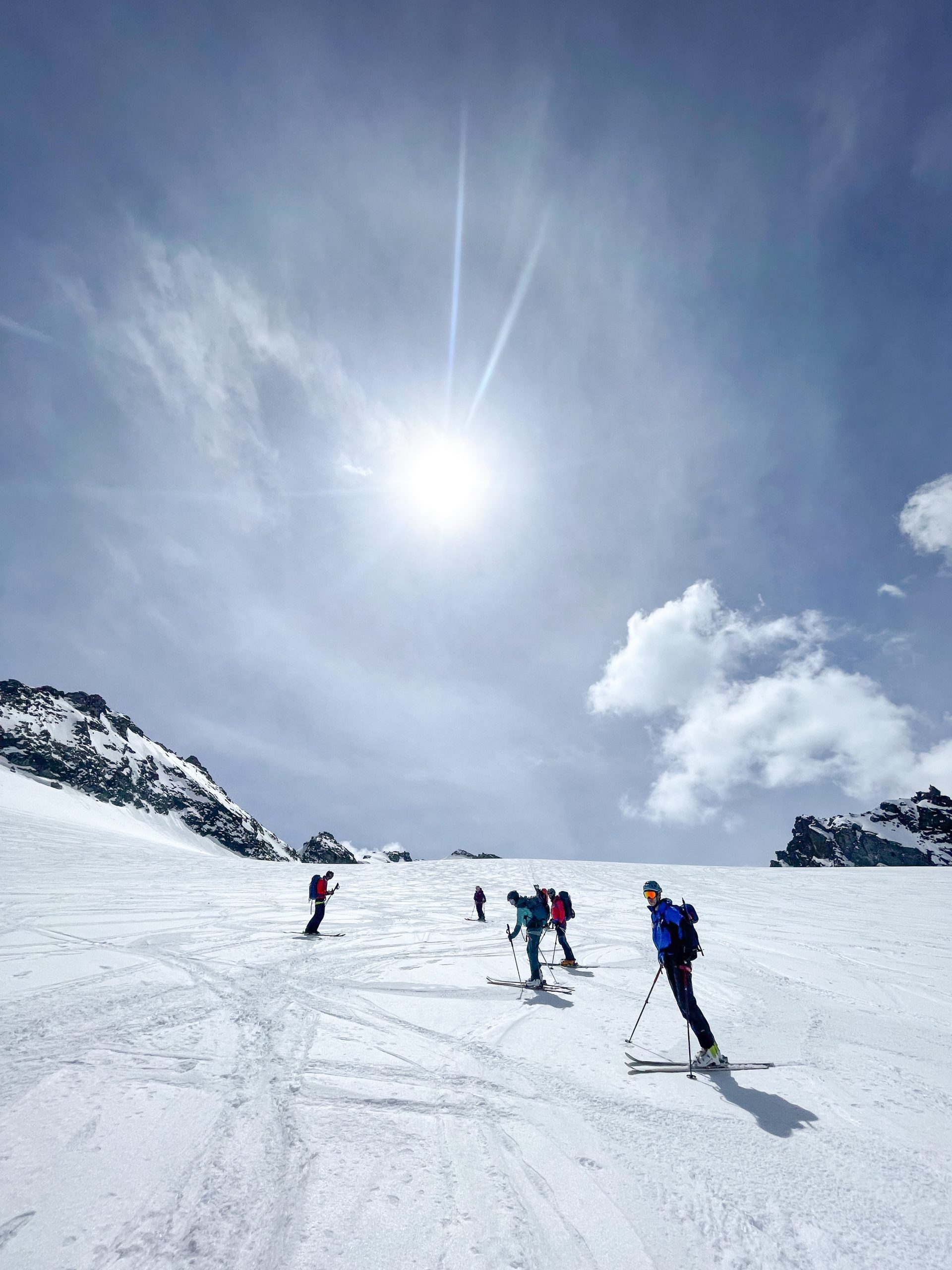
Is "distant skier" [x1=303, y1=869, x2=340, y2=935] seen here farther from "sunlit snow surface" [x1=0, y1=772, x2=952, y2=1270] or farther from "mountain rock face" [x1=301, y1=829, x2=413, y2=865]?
"mountain rock face" [x1=301, y1=829, x2=413, y2=865]

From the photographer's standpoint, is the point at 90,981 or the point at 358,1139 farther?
the point at 90,981

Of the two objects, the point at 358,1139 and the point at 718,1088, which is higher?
the point at 718,1088

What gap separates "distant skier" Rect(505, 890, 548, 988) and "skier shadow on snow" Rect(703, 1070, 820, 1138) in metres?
4.29

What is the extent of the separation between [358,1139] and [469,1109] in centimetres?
112

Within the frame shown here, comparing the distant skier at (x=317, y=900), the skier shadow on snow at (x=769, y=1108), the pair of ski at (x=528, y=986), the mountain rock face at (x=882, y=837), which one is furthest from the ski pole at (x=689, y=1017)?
the mountain rock face at (x=882, y=837)

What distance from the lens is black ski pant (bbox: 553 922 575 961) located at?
467 inches

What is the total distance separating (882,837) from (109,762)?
9100 inches

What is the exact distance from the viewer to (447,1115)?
491 centimetres

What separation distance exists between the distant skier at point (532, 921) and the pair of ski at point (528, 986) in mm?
78

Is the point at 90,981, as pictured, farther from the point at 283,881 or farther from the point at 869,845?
the point at 869,845

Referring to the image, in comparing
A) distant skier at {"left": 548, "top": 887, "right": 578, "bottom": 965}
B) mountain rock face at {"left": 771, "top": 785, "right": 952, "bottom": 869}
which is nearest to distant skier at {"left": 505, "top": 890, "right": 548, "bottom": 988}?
distant skier at {"left": 548, "top": 887, "right": 578, "bottom": 965}

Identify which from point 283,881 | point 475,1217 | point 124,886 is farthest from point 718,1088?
point 283,881

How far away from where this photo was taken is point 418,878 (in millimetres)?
32438

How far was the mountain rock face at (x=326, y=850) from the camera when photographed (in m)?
122
